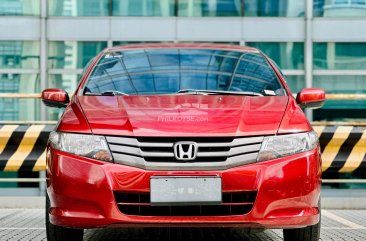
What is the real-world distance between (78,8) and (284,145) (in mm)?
14423

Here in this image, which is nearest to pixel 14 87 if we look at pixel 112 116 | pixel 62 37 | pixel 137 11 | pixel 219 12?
pixel 62 37

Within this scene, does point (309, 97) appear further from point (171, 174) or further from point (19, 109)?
point (19, 109)

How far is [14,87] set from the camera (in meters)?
18.2

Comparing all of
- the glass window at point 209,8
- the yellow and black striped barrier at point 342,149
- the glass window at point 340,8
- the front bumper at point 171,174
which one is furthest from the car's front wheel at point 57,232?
the glass window at point 340,8

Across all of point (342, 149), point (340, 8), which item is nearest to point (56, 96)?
point (342, 149)

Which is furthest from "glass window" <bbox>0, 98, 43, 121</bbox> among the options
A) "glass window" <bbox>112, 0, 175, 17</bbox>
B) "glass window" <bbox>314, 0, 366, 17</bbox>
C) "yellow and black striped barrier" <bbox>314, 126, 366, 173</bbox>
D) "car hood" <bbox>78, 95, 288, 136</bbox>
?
"car hood" <bbox>78, 95, 288, 136</bbox>

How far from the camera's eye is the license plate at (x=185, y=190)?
4.55m

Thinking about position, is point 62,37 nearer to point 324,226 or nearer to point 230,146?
point 324,226

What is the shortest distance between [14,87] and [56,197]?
13.8m

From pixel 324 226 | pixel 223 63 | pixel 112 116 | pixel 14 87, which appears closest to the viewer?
pixel 112 116

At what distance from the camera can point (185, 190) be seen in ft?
14.9

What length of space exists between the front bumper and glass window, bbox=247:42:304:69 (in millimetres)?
13880

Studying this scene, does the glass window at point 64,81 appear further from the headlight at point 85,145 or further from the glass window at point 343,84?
the headlight at point 85,145

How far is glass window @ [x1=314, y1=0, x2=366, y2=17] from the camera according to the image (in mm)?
18469
